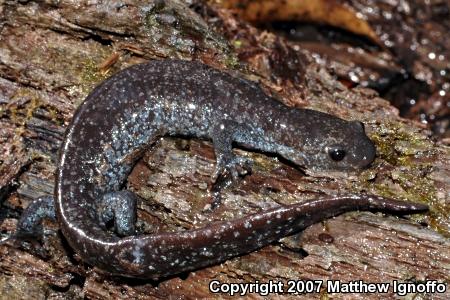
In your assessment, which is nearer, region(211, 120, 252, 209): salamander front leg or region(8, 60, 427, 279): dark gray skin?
region(8, 60, 427, 279): dark gray skin

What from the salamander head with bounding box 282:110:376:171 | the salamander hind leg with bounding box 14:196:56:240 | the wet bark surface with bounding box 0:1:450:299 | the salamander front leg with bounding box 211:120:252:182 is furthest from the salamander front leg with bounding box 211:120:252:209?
the salamander hind leg with bounding box 14:196:56:240

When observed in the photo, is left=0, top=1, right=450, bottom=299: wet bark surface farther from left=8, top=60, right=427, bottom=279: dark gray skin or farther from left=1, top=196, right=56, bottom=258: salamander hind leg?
left=8, top=60, right=427, bottom=279: dark gray skin

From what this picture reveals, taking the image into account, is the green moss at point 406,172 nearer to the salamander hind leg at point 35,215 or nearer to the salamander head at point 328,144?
the salamander head at point 328,144

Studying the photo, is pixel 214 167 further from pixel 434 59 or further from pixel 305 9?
pixel 434 59

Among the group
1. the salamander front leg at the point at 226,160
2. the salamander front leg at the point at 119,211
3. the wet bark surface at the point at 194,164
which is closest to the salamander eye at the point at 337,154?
the wet bark surface at the point at 194,164

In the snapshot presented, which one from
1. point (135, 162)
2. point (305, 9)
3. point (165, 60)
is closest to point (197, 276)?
point (135, 162)

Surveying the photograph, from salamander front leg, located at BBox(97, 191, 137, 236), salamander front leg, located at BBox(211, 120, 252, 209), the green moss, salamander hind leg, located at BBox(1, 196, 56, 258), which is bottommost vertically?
salamander hind leg, located at BBox(1, 196, 56, 258)
